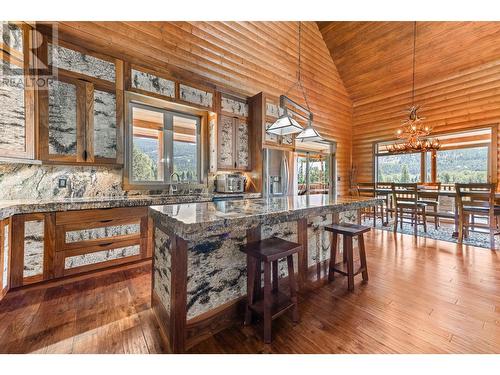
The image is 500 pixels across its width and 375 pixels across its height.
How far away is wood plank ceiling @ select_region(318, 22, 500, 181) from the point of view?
193 inches

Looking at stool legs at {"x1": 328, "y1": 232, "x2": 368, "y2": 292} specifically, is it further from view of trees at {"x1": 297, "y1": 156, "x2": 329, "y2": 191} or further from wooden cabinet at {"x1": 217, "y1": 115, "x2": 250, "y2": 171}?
view of trees at {"x1": 297, "y1": 156, "x2": 329, "y2": 191}

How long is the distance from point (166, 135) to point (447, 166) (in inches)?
270

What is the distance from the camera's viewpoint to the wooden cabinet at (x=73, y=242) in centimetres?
211

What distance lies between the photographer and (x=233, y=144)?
408cm

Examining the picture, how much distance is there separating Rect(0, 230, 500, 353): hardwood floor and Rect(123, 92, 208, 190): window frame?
4.26 feet

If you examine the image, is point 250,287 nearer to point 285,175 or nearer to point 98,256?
point 98,256

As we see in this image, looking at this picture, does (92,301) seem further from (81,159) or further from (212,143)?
(212,143)

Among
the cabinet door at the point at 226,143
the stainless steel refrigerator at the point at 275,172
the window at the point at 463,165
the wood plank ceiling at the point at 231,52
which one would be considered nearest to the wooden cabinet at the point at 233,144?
the cabinet door at the point at 226,143

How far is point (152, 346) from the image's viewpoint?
1.45 metres

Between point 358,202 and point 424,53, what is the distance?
562cm

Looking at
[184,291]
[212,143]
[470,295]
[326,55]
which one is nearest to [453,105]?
[326,55]

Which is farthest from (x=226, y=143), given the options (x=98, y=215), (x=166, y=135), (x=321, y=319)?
(x=321, y=319)

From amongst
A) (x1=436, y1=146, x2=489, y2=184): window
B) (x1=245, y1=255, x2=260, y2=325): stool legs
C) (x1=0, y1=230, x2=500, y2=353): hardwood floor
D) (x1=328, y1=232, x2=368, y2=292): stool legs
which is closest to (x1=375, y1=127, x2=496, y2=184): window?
(x1=436, y1=146, x2=489, y2=184): window

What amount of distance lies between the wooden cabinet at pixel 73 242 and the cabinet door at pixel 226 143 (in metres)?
1.62
